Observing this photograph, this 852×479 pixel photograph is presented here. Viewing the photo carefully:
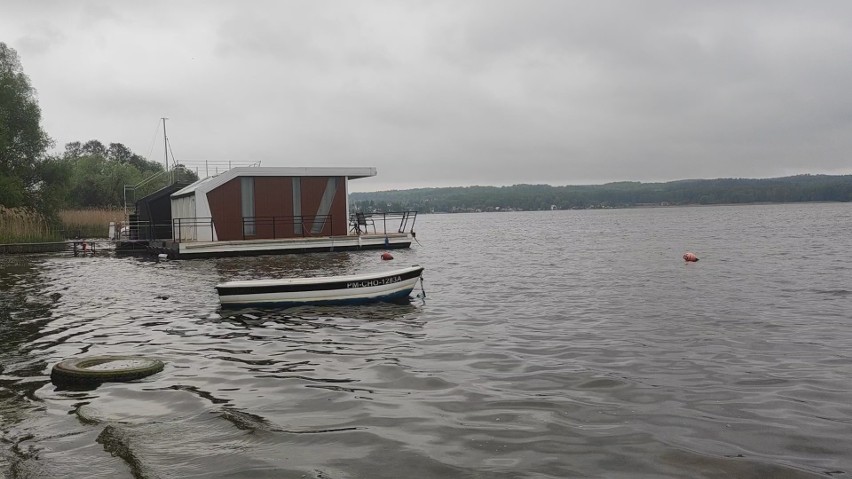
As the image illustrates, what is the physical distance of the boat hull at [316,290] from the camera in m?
14.8

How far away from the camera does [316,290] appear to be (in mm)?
15211

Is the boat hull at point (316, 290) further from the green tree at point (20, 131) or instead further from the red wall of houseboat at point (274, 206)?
the green tree at point (20, 131)

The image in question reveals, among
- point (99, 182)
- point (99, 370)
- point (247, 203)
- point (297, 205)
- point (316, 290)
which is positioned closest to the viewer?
point (99, 370)

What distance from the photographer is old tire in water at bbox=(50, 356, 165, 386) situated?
8.45 meters

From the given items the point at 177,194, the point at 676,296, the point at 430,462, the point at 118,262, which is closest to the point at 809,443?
the point at 430,462

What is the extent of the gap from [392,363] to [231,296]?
647 cm

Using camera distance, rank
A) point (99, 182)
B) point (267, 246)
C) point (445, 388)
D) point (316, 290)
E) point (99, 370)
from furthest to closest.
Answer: point (99, 182)
point (267, 246)
point (316, 290)
point (99, 370)
point (445, 388)

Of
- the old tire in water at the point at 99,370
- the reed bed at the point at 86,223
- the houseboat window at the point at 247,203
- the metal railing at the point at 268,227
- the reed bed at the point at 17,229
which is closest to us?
the old tire in water at the point at 99,370

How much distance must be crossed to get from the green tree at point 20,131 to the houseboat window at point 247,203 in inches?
772

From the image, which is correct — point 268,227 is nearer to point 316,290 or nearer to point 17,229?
point 17,229

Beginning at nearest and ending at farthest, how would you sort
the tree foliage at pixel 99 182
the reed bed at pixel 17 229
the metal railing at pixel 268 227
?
1. the metal railing at pixel 268 227
2. the reed bed at pixel 17 229
3. the tree foliage at pixel 99 182

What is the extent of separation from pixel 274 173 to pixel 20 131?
24.7 metres

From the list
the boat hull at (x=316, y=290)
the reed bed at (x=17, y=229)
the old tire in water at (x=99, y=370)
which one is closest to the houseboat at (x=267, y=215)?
the reed bed at (x=17, y=229)

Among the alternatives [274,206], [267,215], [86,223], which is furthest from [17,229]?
[86,223]
